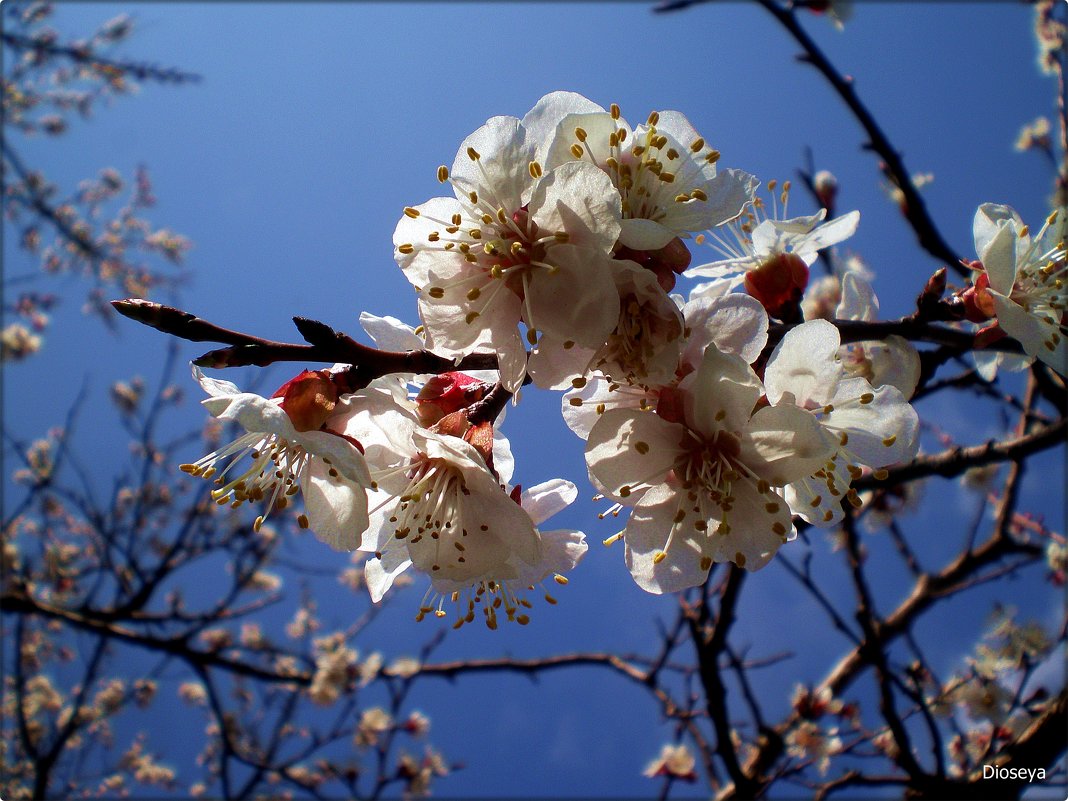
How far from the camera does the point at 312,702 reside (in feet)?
16.4

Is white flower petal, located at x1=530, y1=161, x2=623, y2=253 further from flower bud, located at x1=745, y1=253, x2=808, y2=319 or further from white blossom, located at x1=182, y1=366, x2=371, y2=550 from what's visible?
flower bud, located at x1=745, y1=253, x2=808, y2=319

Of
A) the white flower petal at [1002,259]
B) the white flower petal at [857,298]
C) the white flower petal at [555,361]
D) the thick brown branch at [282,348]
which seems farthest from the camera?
the white flower petal at [857,298]

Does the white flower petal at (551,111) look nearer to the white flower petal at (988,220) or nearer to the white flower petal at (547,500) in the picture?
the white flower petal at (547,500)

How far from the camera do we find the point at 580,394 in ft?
3.85

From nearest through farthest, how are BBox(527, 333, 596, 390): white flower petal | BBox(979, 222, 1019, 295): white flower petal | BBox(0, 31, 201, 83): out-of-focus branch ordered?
BBox(527, 333, 596, 390): white flower petal < BBox(979, 222, 1019, 295): white flower petal < BBox(0, 31, 201, 83): out-of-focus branch

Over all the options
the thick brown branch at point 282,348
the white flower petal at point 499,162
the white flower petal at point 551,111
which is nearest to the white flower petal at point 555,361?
the thick brown branch at point 282,348

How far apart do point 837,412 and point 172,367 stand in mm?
4141

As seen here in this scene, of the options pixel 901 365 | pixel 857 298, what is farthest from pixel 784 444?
pixel 857 298

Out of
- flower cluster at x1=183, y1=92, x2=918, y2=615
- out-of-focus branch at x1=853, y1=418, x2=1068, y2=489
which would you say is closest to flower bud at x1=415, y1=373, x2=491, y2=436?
flower cluster at x1=183, y1=92, x2=918, y2=615

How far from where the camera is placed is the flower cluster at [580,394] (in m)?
1.00

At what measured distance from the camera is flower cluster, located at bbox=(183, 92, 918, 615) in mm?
997

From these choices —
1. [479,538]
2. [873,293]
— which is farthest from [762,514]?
[873,293]

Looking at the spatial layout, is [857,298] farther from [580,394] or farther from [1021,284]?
[580,394]

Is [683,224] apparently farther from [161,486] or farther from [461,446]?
[161,486]
